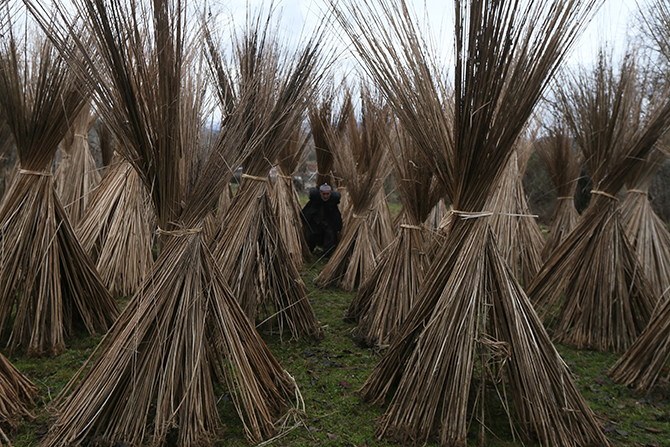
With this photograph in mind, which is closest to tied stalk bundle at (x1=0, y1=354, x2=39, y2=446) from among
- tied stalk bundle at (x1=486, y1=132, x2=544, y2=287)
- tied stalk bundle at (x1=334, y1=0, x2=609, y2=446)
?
tied stalk bundle at (x1=334, y1=0, x2=609, y2=446)

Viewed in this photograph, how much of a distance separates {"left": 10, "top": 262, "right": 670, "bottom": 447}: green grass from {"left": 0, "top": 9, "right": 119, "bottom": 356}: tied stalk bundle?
0.25 m

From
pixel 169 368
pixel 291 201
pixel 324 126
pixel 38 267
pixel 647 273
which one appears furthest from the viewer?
pixel 291 201

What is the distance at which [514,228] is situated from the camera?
5.30m

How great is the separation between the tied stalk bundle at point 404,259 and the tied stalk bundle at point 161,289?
1.42m

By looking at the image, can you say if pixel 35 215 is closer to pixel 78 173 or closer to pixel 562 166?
pixel 78 173

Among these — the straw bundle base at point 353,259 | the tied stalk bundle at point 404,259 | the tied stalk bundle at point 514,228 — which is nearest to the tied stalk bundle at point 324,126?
the straw bundle base at point 353,259

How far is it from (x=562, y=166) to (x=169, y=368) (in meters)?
6.26

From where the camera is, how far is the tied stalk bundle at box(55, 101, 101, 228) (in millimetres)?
5465

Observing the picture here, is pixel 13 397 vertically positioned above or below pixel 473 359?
below

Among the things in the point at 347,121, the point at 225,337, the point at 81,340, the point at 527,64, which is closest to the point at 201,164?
the point at 225,337

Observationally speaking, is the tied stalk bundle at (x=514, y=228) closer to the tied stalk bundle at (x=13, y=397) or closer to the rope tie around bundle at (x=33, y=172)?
the rope tie around bundle at (x=33, y=172)

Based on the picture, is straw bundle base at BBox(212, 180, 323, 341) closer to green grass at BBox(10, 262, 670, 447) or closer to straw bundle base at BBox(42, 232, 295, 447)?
green grass at BBox(10, 262, 670, 447)

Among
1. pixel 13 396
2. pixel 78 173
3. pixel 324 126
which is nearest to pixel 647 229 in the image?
pixel 324 126

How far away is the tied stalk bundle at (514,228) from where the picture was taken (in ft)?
17.3
